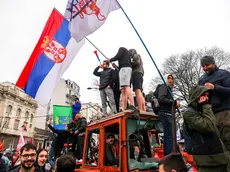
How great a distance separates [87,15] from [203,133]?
486cm

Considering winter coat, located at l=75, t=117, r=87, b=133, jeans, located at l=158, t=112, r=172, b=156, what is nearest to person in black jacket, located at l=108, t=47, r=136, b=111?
jeans, located at l=158, t=112, r=172, b=156

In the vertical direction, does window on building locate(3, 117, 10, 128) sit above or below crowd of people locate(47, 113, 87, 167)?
above

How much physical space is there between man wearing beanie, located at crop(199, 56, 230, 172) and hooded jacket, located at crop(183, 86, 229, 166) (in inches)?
14.9

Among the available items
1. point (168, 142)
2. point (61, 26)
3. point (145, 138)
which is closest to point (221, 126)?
point (168, 142)

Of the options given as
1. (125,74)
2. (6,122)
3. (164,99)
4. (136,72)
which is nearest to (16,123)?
(6,122)

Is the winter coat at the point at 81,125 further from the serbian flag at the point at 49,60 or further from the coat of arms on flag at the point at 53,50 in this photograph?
the coat of arms on flag at the point at 53,50

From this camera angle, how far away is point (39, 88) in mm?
6367

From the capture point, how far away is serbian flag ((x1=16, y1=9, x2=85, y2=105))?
6348 mm

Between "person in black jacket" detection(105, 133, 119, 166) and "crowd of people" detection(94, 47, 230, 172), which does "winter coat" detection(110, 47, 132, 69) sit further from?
"person in black jacket" detection(105, 133, 119, 166)

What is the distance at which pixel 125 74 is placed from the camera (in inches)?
201

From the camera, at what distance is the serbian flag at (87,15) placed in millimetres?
6004

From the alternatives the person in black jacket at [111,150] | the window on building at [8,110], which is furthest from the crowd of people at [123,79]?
the window on building at [8,110]

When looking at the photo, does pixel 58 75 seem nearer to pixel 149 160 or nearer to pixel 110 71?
pixel 110 71

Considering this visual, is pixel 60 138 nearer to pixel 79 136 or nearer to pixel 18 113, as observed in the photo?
pixel 79 136
